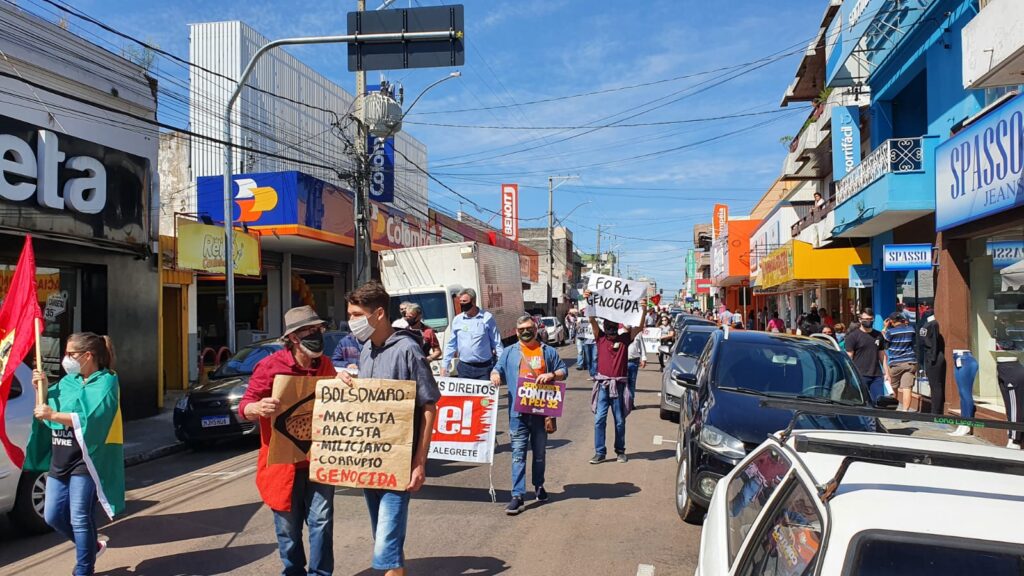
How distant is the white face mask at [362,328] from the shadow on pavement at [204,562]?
7.87 ft

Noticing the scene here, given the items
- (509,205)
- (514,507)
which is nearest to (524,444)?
(514,507)

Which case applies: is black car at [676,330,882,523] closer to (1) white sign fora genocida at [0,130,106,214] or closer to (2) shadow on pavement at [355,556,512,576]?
(2) shadow on pavement at [355,556,512,576]

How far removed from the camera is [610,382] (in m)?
8.62

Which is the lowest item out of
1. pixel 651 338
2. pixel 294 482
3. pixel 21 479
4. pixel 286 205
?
pixel 21 479

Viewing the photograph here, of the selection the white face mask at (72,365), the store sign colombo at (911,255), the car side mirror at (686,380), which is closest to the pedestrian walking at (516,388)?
the car side mirror at (686,380)

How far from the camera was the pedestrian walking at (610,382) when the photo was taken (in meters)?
8.62

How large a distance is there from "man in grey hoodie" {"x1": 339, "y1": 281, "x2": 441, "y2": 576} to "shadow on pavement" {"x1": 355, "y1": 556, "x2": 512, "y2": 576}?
1.22 m

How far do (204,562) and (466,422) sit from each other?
9.01 feet

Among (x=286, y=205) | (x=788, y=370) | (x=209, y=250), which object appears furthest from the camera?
(x=286, y=205)

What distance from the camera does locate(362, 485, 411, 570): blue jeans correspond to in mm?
4031

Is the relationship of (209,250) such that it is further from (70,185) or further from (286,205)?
(70,185)

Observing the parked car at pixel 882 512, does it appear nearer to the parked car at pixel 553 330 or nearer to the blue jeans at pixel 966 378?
the blue jeans at pixel 966 378

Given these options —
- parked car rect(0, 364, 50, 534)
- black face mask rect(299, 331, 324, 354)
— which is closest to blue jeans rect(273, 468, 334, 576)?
black face mask rect(299, 331, 324, 354)

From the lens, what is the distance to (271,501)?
13.9 feet
